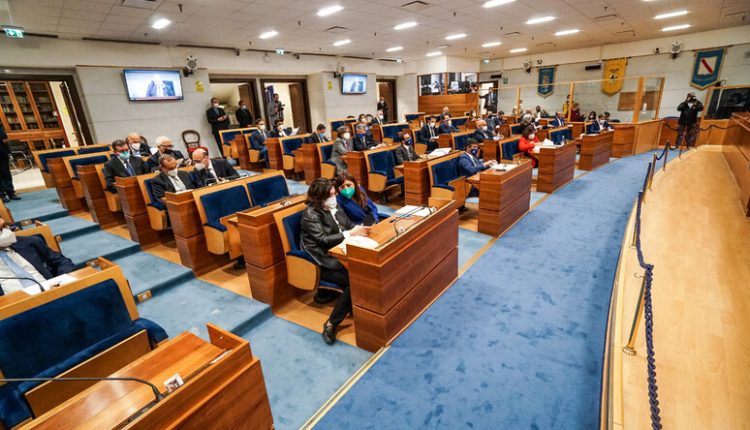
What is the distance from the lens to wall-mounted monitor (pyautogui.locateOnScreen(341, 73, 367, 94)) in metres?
13.3

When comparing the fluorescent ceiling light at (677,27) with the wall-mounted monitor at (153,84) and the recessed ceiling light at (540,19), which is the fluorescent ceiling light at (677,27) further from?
the wall-mounted monitor at (153,84)

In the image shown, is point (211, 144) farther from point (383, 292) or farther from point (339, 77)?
point (383, 292)

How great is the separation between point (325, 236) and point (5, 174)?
645 centimetres

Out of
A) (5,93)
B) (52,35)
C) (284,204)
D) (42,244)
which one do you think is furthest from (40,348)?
(5,93)

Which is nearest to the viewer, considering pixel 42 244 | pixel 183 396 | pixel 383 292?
pixel 183 396

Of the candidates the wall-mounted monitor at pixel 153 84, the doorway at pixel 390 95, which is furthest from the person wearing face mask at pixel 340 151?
the doorway at pixel 390 95

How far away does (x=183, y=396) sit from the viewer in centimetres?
138

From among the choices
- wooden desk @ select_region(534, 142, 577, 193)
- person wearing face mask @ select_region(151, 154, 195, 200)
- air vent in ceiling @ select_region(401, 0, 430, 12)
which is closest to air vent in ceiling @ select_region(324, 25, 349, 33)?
air vent in ceiling @ select_region(401, 0, 430, 12)

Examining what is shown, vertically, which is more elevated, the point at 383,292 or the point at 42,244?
the point at 42,244

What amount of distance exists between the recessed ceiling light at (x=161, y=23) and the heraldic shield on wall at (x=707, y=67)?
52.1 ft

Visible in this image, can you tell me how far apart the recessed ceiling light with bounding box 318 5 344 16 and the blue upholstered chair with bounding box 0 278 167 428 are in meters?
6.36

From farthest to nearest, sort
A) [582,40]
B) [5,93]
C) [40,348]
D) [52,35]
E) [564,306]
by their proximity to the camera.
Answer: [582,40] < [5,93] < [52,35] < [564,306] < [40,348]

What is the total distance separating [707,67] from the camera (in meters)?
11.9

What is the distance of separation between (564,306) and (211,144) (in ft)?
32.6
